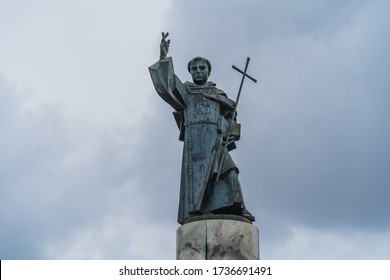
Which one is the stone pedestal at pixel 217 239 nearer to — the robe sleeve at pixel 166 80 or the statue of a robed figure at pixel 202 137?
the statue of a robed figure at pixel 202 137

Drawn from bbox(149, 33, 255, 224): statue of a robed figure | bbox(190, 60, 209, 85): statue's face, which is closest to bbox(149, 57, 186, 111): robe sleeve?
bbox(149, 33, 255, 224): statue of a robed figure

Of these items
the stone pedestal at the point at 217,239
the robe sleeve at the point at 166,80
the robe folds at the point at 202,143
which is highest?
the robe sleeve at the point at 166,80

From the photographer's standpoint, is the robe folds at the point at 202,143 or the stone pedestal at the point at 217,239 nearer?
the stone pedestal at the point at 217,239

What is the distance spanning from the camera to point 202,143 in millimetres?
16578

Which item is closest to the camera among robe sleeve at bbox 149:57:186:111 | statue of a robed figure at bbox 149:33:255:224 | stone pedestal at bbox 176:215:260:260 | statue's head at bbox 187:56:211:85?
stone pedestal at bbox 176:215:260:260

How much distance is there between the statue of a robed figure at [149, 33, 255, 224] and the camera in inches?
629

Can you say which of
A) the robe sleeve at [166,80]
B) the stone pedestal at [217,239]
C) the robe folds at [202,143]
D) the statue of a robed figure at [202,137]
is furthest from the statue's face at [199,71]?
the stone pedestal at [217,239]

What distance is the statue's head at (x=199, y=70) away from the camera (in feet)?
57.2

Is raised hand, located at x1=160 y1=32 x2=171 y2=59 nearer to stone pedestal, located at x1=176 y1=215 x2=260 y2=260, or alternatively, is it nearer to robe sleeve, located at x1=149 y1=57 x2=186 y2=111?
→ robe sleeve, located at x1=149 y1=57 x2=186 y2=111

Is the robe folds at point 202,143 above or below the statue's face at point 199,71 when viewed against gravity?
below

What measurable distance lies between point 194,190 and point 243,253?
185cm
